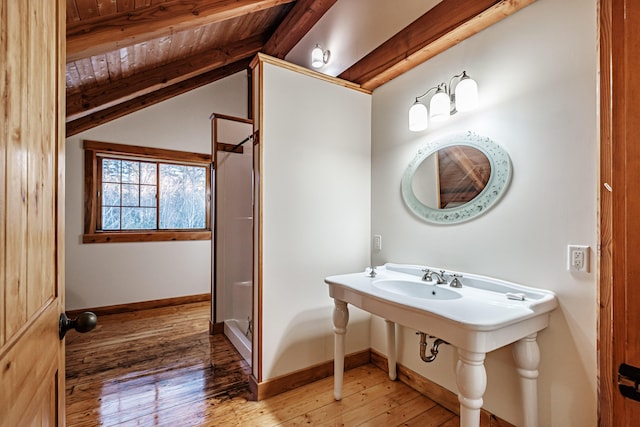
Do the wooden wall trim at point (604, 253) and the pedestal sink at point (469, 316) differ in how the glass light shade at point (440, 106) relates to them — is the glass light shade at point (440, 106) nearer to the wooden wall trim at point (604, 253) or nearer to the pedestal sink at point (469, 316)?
the wooden wall trim at point (604, 253)

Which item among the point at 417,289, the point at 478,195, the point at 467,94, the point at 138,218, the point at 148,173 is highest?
the point at 467,94

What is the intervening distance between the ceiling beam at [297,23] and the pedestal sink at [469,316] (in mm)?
1882

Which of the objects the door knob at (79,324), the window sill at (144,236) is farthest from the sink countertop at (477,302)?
the window sill at (144,236)

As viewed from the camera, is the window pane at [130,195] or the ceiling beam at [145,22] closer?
the ceiling beam at [145,22]

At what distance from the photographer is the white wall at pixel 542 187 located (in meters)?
1.32

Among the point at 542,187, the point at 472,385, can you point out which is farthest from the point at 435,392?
the point at 542,187

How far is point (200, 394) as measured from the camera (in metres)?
2.01

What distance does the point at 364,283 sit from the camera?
1813 millimetres

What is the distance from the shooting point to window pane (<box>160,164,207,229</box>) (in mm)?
4121

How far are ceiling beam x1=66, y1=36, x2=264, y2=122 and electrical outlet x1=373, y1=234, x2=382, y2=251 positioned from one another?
264 centimetres

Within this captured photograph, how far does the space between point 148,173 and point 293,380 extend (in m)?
3.41

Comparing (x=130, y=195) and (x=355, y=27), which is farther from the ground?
(x=355, y=27)

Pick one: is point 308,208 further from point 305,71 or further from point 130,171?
point 130,171

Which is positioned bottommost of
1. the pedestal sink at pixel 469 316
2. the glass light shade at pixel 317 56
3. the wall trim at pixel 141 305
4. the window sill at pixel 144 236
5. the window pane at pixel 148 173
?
the wall trim at pixel 141 305
